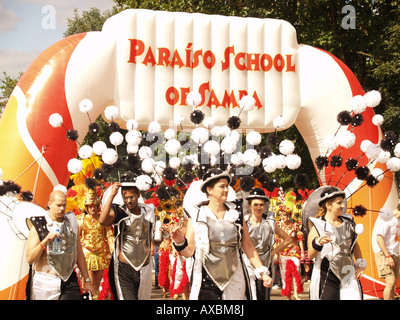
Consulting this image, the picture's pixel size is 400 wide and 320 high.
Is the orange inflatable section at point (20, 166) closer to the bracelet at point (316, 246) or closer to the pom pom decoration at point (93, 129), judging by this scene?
the pom pom decoration at point (93, 129)

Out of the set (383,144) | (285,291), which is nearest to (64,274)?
(383,144)

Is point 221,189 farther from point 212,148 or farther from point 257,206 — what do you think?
point 257,206

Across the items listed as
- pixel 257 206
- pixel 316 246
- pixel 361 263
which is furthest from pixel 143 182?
pixel 361 263

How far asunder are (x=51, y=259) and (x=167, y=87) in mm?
3803

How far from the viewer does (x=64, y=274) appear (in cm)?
513

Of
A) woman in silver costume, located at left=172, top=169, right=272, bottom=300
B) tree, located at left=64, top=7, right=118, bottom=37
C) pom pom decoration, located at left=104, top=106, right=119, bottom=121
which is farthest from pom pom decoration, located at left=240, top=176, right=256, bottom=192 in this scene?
tree, located at left=64, top=7, right=118, bottom=37

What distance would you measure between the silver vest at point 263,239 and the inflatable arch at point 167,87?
7.72ft

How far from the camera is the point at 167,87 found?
8281mm

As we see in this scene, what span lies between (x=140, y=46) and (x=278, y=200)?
3.96 meters

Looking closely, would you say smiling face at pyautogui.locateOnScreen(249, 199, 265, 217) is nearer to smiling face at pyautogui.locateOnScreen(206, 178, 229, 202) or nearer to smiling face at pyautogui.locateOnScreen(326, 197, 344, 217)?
smiling face at pyautogui.locateOnScreen(326, 197, 344, 217)

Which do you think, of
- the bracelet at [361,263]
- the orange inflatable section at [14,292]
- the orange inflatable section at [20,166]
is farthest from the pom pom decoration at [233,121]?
the orange inflatable section at [14,292]
